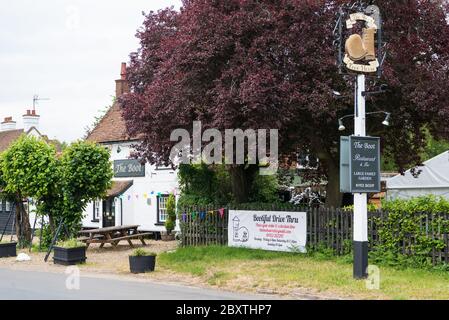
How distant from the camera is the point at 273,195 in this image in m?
22.8

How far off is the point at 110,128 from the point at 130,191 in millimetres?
→ 4277

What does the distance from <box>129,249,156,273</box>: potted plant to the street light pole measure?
5.62 m

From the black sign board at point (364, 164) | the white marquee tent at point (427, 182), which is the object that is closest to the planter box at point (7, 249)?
the black sign board at point (364, 164)

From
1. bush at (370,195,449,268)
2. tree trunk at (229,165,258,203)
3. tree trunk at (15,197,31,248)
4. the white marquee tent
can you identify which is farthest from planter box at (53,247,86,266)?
the white marquee tent

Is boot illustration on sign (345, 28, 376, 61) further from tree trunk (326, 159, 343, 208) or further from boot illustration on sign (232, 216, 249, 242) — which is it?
boot illustration on sign (232, 216, 249, 242)

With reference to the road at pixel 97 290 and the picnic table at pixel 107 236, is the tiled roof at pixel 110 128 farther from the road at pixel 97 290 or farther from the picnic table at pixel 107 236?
the road at pixel 97 290

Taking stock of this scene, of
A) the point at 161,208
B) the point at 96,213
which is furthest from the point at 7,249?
the point at 96,213

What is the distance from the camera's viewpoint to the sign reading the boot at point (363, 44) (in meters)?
13.9

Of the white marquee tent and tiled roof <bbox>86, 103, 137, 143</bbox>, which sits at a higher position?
tiled roof <bbox>86, 103, 137, 143</bbox>

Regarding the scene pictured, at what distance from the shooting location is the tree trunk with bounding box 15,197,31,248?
982 inches

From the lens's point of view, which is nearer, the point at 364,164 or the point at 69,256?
the point at 364,164

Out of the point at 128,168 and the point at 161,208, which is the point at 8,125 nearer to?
the point at 128,168

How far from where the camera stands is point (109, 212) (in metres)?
32.9

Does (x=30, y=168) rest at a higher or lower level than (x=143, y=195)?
higher
